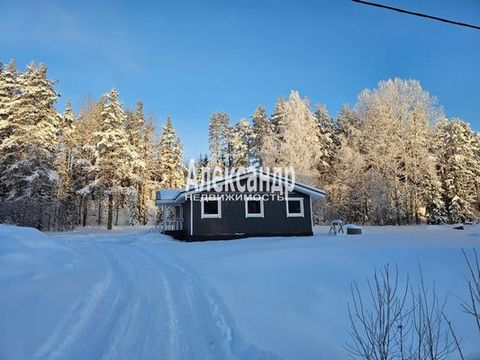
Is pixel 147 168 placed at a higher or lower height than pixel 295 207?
higher

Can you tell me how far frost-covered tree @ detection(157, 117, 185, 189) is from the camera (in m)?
45.4

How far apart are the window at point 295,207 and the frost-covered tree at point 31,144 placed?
19159mm

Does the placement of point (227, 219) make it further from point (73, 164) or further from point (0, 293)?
point (73, 164)

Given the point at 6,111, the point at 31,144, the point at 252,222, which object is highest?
the point at 6,111

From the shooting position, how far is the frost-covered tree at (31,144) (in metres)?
28.9

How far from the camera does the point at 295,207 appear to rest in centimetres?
2259

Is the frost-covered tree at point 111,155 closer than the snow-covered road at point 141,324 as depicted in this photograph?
No

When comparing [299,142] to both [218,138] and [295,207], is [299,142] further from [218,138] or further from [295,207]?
[218,138]

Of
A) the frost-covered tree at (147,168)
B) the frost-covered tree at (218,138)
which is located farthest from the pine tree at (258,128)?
the frost-covered tree at (147,168)

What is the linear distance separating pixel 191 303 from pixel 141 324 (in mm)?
1378

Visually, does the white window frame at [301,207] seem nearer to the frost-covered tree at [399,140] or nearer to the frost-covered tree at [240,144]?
the frost-covered tree at [399,140]

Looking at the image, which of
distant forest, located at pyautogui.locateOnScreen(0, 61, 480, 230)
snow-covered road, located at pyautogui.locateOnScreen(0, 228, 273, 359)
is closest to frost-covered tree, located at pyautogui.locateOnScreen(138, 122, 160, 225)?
distant forest, located at pyautogui.locateOnScreen(0, 61, 480, 230)

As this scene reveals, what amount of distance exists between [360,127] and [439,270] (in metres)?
27.5

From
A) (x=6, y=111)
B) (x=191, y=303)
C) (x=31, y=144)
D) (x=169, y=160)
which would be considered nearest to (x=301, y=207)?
(x=191, y=303)
